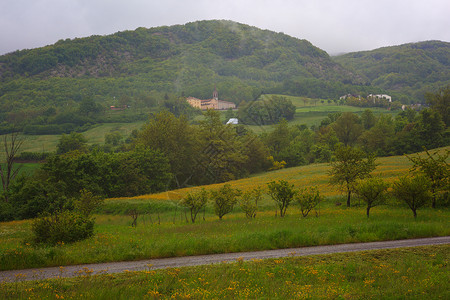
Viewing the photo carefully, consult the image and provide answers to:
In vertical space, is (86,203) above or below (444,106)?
below

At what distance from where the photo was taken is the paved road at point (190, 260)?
11695 mm

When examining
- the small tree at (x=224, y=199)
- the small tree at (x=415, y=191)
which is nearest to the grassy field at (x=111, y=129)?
the small tree at (x=224, y=199)

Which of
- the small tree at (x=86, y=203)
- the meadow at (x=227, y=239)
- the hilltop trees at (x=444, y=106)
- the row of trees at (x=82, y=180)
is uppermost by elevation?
the hilltop trees at (x=444, y=106)

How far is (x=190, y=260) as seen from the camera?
1359 cm

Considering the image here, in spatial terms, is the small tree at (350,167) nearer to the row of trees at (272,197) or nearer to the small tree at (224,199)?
the row of trees at (272,197)

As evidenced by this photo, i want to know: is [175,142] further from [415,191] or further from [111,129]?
[111,129]

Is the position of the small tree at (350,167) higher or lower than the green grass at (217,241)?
higher

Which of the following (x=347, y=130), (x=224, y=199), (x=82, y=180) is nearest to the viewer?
(x=224, y=199)

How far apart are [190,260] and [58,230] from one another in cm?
733

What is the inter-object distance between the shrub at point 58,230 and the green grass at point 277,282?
5.65 meters

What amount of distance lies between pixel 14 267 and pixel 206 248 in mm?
7931

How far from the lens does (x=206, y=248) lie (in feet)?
48.7

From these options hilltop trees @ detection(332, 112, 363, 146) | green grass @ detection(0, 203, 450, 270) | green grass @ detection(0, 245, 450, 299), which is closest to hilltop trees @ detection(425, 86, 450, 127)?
hilltop trees @ detection(332, 112, 363, 146)

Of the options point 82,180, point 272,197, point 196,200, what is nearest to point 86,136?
point 82,180
